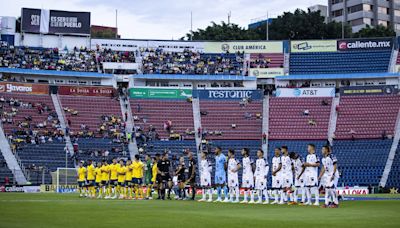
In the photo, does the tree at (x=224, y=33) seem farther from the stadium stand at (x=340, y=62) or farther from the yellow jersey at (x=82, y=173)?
the yellow jersey at (x=82, y=173)

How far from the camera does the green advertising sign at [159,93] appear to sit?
8038 cm

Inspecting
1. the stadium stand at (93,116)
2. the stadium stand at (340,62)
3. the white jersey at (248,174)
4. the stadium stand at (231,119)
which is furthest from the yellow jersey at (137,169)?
the stadium stand at (340,62)

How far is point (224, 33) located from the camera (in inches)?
4400

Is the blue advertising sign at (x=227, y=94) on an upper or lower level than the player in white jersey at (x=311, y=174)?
upper

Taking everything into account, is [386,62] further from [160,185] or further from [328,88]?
[160,185]

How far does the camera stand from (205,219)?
18.5m

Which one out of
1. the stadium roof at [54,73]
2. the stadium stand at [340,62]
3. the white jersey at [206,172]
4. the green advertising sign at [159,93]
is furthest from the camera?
the stadium stand at [340,62]

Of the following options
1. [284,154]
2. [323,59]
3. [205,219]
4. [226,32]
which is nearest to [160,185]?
[284,154]

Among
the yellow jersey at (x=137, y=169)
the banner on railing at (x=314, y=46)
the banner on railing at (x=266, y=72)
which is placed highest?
the banner on railing at (x=314, y=46)

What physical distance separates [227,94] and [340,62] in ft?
52.0

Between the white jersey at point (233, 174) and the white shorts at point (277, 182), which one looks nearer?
the white shorts at point (277, 182)

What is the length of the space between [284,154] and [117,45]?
59.2 meters

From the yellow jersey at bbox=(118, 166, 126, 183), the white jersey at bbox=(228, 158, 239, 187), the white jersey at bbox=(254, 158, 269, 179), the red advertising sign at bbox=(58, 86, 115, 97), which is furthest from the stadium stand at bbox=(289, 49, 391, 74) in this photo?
the white jersey at bbox=(254, 158, 269, 179)

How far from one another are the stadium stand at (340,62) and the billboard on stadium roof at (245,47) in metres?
2.82
